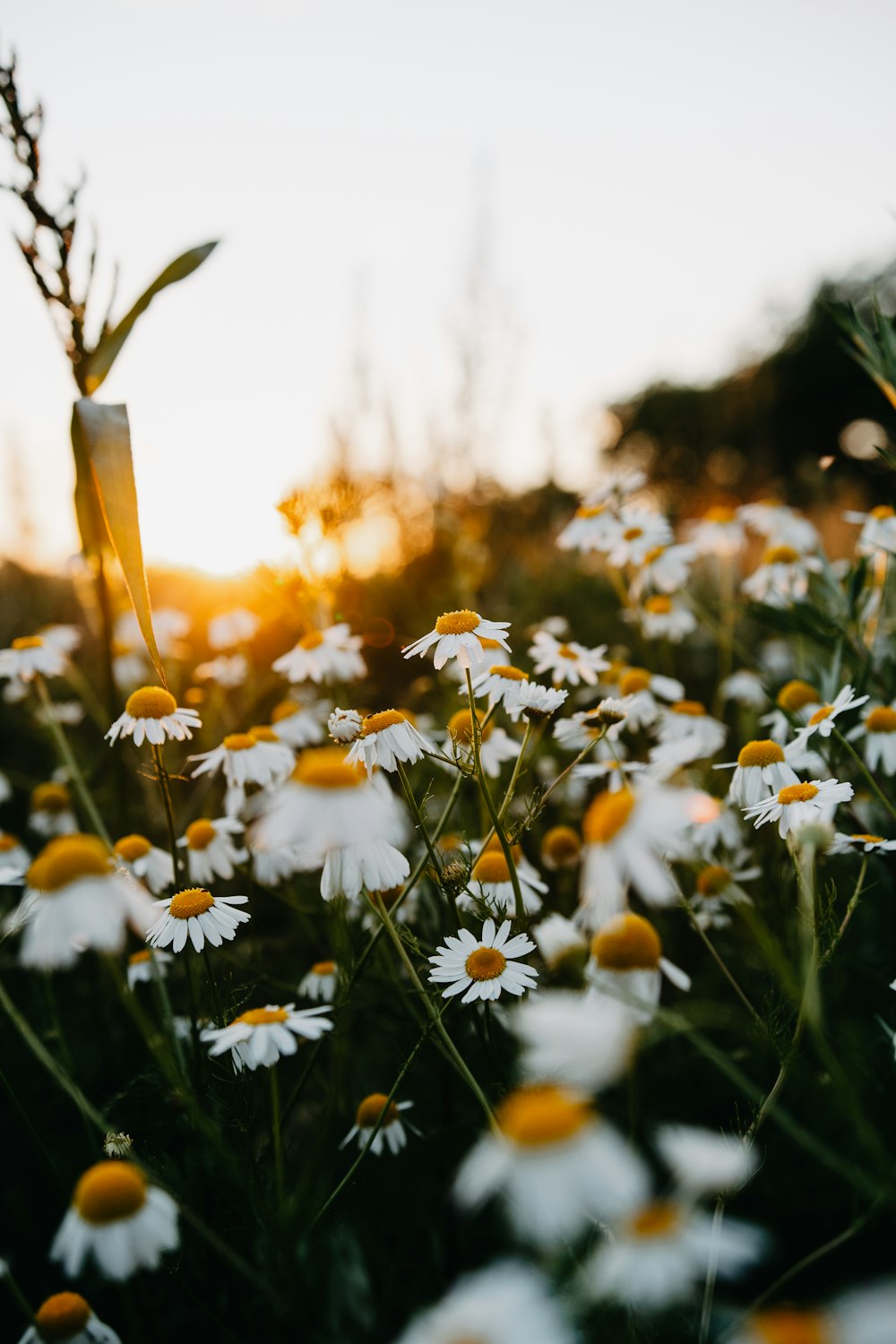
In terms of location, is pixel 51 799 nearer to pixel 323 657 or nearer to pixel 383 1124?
pixel 323 657

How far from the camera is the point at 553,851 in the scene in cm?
170

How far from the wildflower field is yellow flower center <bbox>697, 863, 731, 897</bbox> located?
0.01 m

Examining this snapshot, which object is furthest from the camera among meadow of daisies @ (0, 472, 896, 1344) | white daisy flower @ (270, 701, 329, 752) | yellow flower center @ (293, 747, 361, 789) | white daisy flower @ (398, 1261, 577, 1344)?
white daisy flower @ (270, 701, 329, 752)

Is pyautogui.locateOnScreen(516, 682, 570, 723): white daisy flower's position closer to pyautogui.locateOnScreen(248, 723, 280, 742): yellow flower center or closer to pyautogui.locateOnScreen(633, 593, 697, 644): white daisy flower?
pyautogui.locateOnScreen(248, 723, 280, 742): yellow flower center

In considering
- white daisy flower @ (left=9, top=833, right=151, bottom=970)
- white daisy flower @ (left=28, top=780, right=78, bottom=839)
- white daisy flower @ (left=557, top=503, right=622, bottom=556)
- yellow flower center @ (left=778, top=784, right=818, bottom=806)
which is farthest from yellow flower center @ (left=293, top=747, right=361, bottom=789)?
white daisy flower @ (left=28, top=780, right=78, bottom=839)

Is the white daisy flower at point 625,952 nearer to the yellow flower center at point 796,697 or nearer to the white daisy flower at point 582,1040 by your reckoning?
the white daisy flower at point 582,1040

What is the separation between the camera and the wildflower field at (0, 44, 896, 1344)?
28.6 inches

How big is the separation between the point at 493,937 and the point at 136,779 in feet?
6.77

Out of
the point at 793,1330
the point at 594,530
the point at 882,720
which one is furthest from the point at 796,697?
the point at 793,1330

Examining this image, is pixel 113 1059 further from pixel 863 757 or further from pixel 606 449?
pixel 606 449

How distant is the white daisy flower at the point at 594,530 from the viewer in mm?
2260

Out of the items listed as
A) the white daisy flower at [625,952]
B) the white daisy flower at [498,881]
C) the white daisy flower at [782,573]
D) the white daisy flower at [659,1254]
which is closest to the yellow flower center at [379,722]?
the white daisy flower at [498,881]

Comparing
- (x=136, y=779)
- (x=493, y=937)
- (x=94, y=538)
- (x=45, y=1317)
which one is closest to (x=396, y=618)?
(x=136, y=779)

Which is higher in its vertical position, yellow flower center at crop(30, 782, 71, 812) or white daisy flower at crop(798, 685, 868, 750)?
white daisy flower at crop(798, 685, 868, 750)
